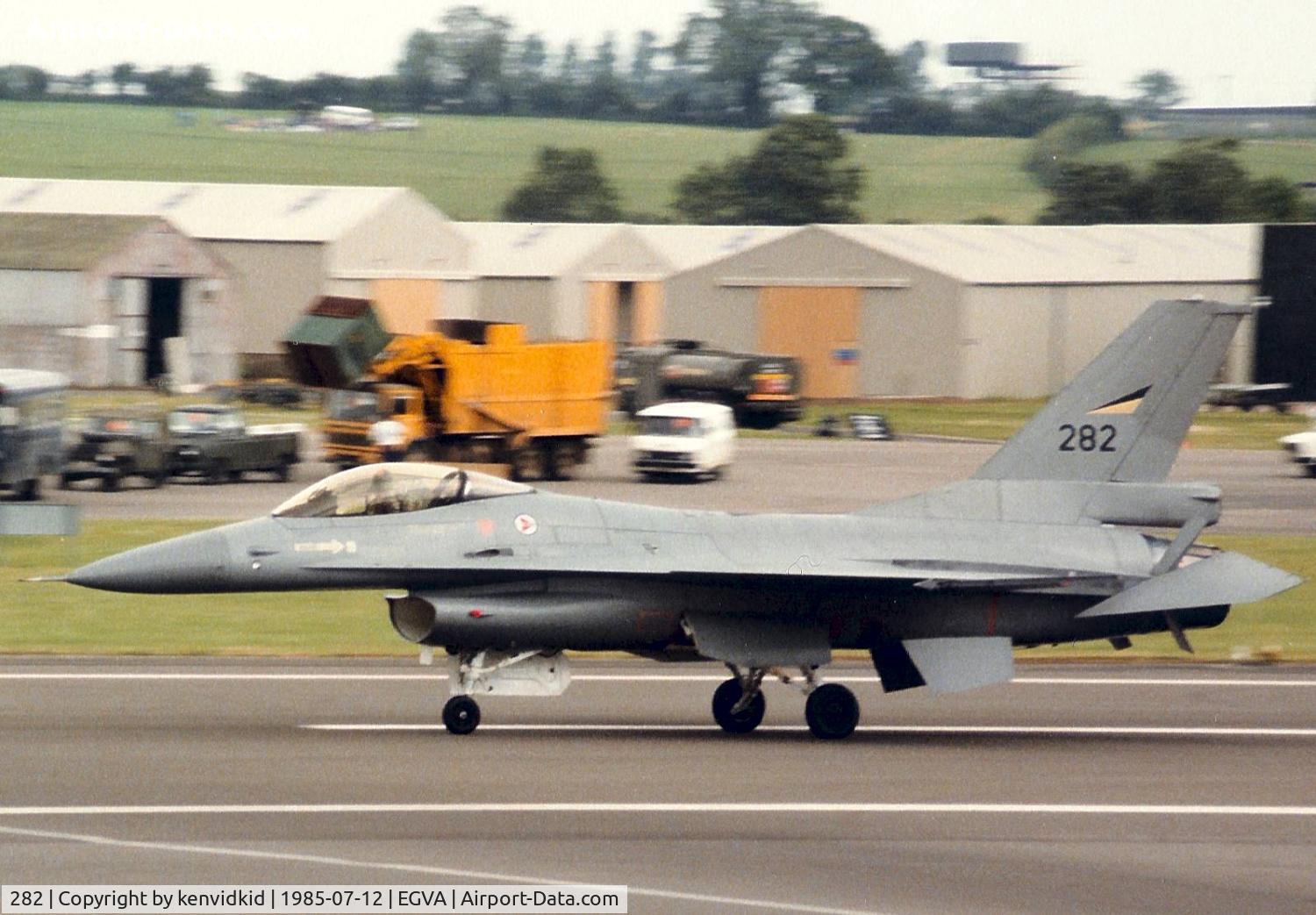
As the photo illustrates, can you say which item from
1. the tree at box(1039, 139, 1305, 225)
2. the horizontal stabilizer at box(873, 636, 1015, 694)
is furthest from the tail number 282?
the tree at box(1039, 139, 1305, 225)

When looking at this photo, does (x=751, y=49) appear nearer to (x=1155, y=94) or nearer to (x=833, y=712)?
(x=1155, y=94)

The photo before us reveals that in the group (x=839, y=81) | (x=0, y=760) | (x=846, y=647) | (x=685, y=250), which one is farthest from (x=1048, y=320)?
(x=839, y=81)

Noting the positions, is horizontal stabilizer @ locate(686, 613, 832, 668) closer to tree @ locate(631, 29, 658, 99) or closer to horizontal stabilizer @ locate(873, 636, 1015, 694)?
horizontal stabilizer @ locate(873, 636, 1015, 694)

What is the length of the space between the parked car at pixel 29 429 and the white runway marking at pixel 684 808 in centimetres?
2201

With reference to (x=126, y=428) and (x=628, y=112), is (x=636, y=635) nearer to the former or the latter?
(x=126, y=428)

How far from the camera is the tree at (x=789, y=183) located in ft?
327

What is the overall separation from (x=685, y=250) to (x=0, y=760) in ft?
178

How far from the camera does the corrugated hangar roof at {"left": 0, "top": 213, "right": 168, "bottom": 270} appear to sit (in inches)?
2207

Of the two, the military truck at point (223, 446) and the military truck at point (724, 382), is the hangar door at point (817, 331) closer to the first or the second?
the military truck at point (724, 382)

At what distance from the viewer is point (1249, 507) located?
37062 mm

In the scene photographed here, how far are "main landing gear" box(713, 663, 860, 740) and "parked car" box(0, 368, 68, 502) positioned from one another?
829 inches

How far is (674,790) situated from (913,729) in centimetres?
367

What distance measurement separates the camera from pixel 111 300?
187 feet

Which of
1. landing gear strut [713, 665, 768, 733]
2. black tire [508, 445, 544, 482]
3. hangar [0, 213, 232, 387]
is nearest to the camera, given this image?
landing gear strut [713, 665, 768, 733]
